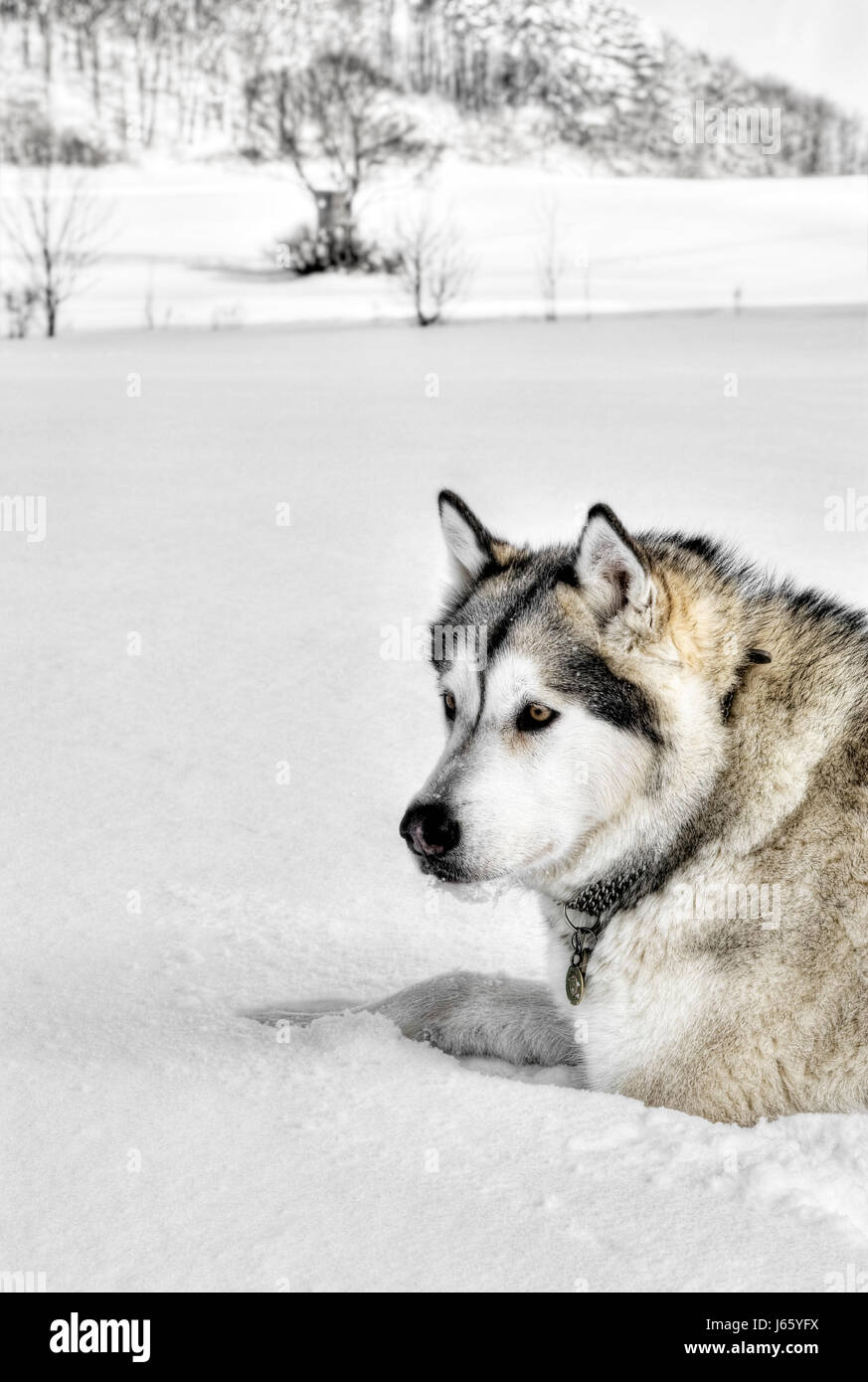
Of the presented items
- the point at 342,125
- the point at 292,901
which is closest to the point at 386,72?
the point at 342,125

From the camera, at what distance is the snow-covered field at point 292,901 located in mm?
2314

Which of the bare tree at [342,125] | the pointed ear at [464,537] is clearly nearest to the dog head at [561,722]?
the pointed ear at [464,537]

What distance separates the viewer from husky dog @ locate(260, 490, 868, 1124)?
9.08 feet

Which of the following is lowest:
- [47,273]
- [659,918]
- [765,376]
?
[659,918]

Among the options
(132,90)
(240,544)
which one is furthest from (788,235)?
(132,90)

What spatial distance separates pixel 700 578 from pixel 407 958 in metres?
1.62

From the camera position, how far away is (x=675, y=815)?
2.93 metres

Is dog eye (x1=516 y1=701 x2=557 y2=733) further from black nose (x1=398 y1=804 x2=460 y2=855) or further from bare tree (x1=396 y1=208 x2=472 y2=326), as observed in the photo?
bare tree (x1=396 y1=208 x2=472 y2=326)

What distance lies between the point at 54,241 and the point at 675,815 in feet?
84.7

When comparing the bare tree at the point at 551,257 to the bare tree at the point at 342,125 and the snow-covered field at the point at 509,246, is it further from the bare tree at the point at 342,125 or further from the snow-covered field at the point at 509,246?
the bare tree at the point at 342,125

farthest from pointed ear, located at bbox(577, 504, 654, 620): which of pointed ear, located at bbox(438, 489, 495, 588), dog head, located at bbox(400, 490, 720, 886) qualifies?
A: pointed ear, located at bbox(438, 489, 495, 588)

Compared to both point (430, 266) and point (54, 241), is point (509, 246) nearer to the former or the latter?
point (430, 266)
